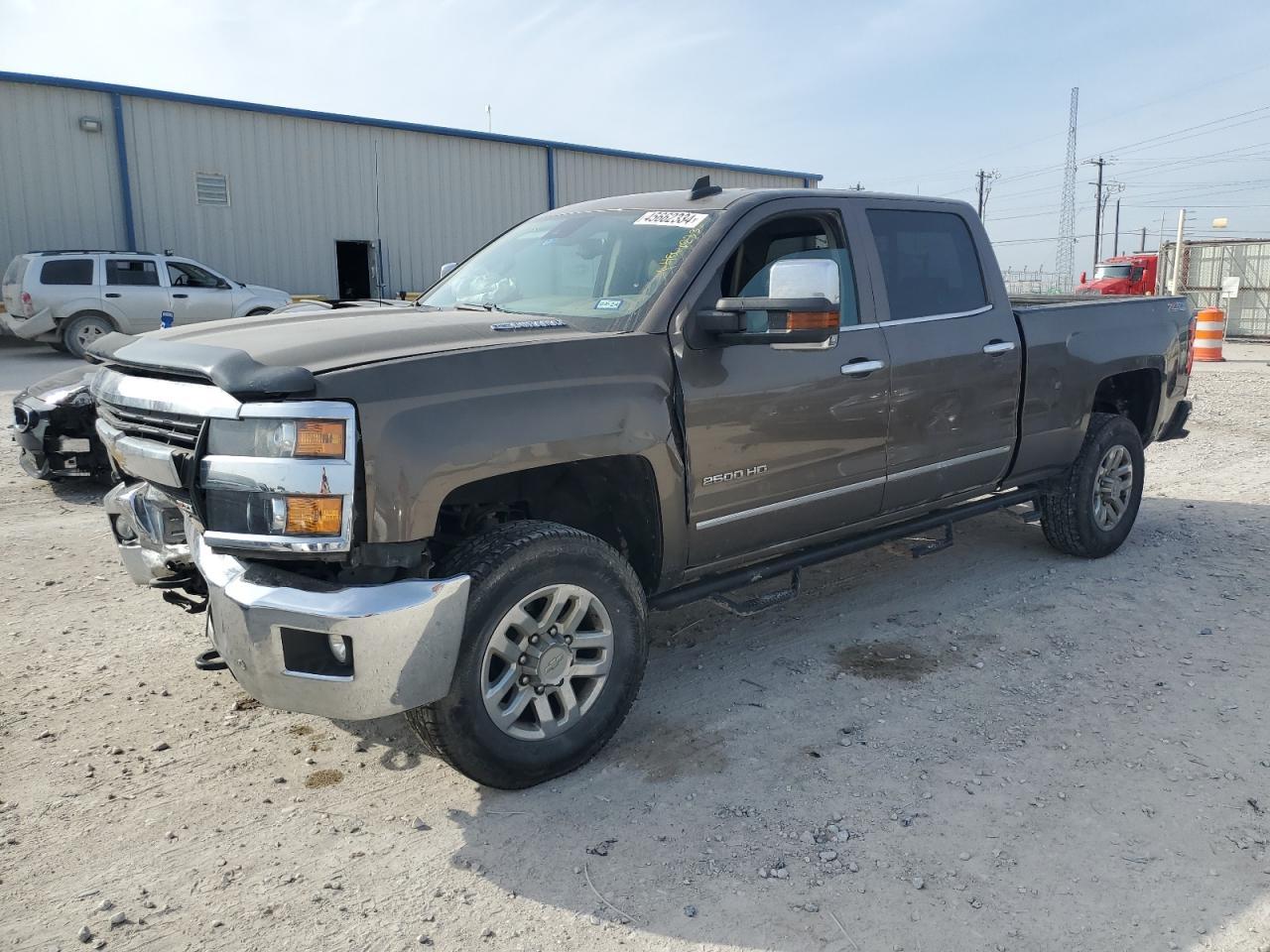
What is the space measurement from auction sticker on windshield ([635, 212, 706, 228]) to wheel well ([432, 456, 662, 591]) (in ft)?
3.55

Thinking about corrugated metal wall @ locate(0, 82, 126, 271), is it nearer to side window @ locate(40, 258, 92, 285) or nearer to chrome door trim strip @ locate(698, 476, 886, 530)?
side window @ locate(40, 258, 92, 285)

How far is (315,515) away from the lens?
267 centimetres

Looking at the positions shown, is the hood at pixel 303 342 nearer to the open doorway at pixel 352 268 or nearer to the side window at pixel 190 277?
the side window at pixel 190 277

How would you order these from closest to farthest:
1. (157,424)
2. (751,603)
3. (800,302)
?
(157,424)
(800,302)
(751,603)

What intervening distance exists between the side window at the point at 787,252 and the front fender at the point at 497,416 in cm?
65

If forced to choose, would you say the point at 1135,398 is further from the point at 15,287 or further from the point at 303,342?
the point at 15,287

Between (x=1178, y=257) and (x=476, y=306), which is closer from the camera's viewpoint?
(x=476, y=306)

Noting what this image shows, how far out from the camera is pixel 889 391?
4160mm

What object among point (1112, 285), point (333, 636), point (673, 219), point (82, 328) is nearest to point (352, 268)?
point (82, 328)

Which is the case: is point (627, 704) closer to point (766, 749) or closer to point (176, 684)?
point (766, 749)

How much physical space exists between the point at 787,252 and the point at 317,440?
7.38 feet

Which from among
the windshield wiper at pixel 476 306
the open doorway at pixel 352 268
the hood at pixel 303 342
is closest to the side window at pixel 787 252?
the hood at pixel 303 342

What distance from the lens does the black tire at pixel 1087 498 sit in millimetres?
5430

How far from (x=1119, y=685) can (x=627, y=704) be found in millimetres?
2130
